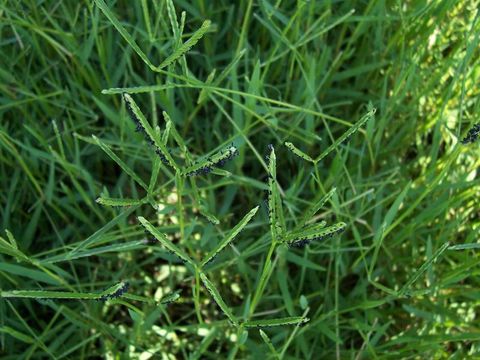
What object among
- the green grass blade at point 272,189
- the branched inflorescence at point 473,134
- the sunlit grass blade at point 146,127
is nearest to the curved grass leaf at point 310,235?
the green grass blade at point 272,189

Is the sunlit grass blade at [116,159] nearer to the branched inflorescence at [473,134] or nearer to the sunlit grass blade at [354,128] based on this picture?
the sunlit grass blade at [354,128]

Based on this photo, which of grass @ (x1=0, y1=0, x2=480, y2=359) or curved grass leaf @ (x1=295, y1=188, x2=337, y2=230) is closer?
curved grass leaf @ (x1=295, y1=188, x2=337, y2=230)

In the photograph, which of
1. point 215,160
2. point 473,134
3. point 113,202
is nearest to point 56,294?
point 113,202

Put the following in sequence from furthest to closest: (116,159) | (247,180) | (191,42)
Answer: (247,180), (116,159), (191,42)

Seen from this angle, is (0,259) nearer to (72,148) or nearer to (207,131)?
(72,148)

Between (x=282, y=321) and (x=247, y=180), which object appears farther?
(x=247, y=180)

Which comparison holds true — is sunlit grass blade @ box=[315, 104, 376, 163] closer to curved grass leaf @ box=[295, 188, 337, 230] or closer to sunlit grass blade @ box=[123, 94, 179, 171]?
curved grass leaf @ box=[295, 188, 337, 230]

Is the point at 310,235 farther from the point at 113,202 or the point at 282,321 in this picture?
the point at 113,202

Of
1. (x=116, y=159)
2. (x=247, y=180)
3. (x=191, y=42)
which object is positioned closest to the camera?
(x=191, y=42)

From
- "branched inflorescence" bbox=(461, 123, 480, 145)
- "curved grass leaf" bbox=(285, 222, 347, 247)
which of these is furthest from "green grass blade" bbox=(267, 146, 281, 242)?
"branched inflorescence" bbox=(461, 123, 480, 145)
